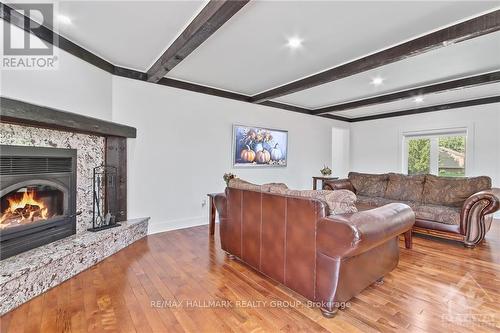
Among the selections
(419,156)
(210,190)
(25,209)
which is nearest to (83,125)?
(25,209)

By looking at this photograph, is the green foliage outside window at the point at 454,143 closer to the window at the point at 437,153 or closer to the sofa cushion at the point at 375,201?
the window at the point at 437,153

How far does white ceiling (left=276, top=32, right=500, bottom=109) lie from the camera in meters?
2.92

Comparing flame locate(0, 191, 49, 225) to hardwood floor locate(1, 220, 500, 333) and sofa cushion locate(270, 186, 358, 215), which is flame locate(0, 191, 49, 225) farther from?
sofa cushion locate(270, 186, 358, 215)

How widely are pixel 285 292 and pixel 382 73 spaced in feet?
11.1

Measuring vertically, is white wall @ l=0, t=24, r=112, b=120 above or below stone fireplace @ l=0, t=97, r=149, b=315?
above

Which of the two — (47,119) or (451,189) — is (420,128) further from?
(47,119)

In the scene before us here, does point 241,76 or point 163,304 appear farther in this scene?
point 241,76

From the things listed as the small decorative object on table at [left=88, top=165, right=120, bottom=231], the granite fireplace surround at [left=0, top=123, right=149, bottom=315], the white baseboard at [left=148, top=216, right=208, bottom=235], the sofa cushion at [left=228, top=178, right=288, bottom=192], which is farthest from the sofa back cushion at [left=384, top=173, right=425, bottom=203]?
the small decorative object on table at [left=88, top=165, right=120, bottom=231]

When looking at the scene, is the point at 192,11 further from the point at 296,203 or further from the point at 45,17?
the point at 296,203

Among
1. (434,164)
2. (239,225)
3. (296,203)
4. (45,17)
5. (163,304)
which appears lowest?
(163,304)

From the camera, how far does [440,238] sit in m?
3.81

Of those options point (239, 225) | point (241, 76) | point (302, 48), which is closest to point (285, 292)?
point (239, 225)

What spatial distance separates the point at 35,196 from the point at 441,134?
24.3 ft

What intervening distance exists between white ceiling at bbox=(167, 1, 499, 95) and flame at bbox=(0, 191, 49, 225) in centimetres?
239
